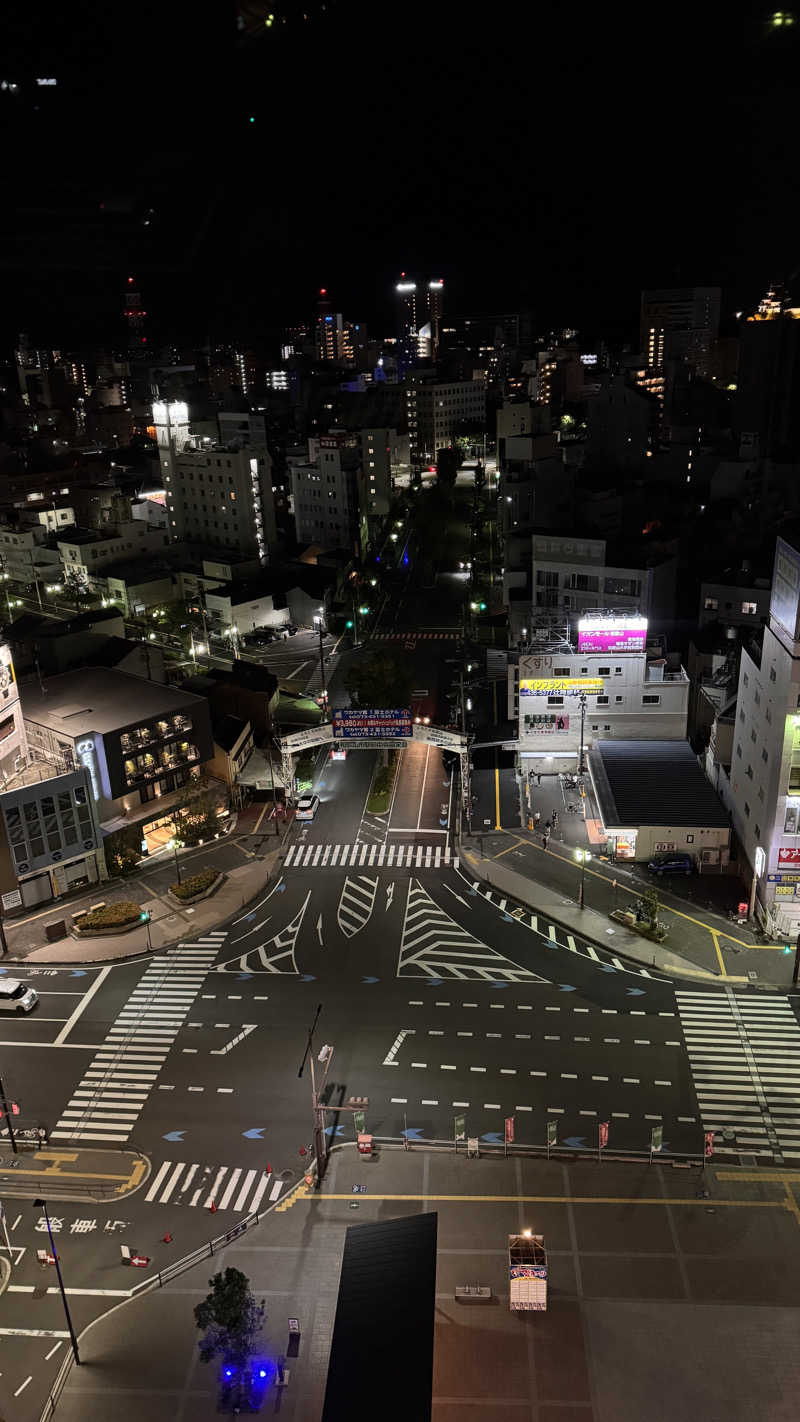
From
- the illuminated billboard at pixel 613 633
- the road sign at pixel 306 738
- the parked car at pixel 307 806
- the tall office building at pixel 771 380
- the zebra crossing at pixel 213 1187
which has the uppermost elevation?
the tall office building at pixel 771 380

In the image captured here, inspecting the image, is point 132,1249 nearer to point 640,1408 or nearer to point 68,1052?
point 68,1052

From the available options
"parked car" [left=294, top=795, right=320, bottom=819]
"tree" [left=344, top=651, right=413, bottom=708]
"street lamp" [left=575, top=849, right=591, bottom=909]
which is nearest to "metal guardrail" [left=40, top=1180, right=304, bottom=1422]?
"street lamp" [left=575, top=849, right=591, bottom=909]

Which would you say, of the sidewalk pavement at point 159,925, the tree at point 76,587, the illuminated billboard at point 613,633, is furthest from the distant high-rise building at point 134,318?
the sidewalk pavement at point 159,925

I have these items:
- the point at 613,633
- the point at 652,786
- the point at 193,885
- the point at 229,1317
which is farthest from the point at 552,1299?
the point at 613,633

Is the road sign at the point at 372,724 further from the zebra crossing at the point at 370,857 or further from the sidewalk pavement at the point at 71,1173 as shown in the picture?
the sidewalk pavement at the point at 71,1173

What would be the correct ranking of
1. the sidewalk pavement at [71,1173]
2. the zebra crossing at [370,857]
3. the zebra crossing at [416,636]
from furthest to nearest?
1. the zebra crossing at [416,636]
2. the zebra crossing at [370,857]
3. the sidewalk pavement at [71,1173]

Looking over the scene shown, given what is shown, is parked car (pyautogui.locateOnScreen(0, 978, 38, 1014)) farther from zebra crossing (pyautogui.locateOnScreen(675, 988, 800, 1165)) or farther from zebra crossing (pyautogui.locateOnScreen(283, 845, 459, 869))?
zebra crossing (pyautogui.locateOnScreen(675, 988, 800, 1165))

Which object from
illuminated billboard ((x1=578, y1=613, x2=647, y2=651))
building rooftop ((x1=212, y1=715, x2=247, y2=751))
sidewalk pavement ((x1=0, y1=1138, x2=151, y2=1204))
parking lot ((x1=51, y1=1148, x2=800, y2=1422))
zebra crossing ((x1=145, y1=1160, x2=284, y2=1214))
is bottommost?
sidewalk pavement ((x1=0, y1=1138, x2=151, y2=1204))
